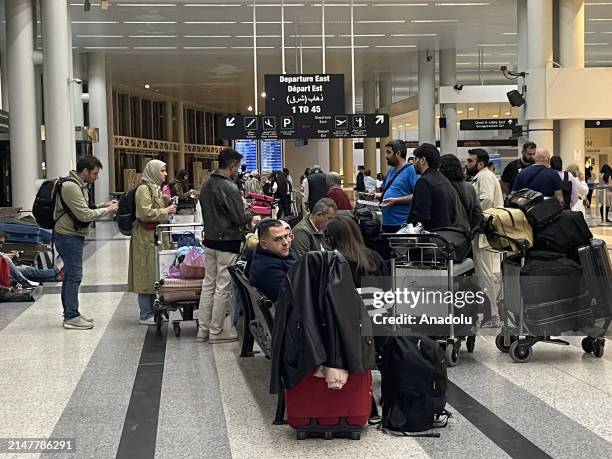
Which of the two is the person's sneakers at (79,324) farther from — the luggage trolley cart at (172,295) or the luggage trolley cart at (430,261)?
the luggage trolley cart at (430,261)

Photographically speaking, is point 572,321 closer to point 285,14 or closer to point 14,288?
point 14,288

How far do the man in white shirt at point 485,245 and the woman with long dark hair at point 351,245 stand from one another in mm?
1864

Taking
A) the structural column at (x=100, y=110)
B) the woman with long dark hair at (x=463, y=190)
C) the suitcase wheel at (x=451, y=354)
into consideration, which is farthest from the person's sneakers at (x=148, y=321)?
the structural column at (x=100, y=110)

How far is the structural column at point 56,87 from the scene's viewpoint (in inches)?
→ 607

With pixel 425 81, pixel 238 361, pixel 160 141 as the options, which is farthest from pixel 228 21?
pixel 160 141

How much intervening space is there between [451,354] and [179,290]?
2.62m

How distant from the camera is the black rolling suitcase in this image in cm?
649

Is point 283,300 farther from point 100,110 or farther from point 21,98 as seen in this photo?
point 100,110

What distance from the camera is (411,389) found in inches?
190

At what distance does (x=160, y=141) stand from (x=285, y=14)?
23.3m

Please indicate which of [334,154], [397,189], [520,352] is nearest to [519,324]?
[520,352]

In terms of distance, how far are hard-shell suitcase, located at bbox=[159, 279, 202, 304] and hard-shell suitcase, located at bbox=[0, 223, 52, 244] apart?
5518 millimetres

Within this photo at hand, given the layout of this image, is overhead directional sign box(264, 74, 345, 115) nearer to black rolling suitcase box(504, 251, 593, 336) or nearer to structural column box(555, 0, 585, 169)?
structural column box(555, 0, 585, 169)

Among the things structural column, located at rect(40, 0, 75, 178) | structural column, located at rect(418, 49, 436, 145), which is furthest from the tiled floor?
structural column, located at rect(418, 49, 436, 145)
